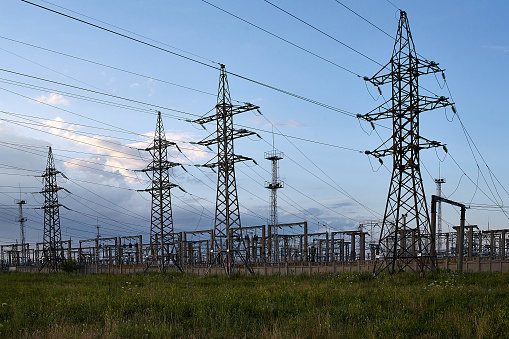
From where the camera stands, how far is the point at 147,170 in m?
46.1


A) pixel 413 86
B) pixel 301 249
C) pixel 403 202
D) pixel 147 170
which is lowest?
pixel 301 249

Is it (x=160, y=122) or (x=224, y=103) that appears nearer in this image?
(x=224, y=103)

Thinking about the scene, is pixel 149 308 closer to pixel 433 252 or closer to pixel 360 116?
pixel 433 252

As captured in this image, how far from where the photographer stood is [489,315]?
40.5 ft

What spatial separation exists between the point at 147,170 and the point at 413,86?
2645 centimetres

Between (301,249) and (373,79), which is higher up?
(373,79)

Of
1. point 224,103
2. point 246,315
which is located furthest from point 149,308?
point 224,103

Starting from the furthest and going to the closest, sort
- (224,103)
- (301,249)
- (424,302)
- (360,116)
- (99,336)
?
1. (301,249)
2. (224,103)
3. (360,116)
4. (424,302)
5. (99,336)

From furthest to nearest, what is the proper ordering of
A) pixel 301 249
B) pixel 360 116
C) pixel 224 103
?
pixel 301 249
pixel 224 103
pixel 360 116

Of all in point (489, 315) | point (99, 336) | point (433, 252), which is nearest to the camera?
point (99, 336)

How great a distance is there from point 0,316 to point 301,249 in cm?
4357

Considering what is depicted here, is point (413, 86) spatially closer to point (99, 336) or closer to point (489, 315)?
point (489, 315)

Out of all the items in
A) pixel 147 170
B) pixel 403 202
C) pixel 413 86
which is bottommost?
pixel 403 202

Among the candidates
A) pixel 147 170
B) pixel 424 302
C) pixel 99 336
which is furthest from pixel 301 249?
pixel 99 336
